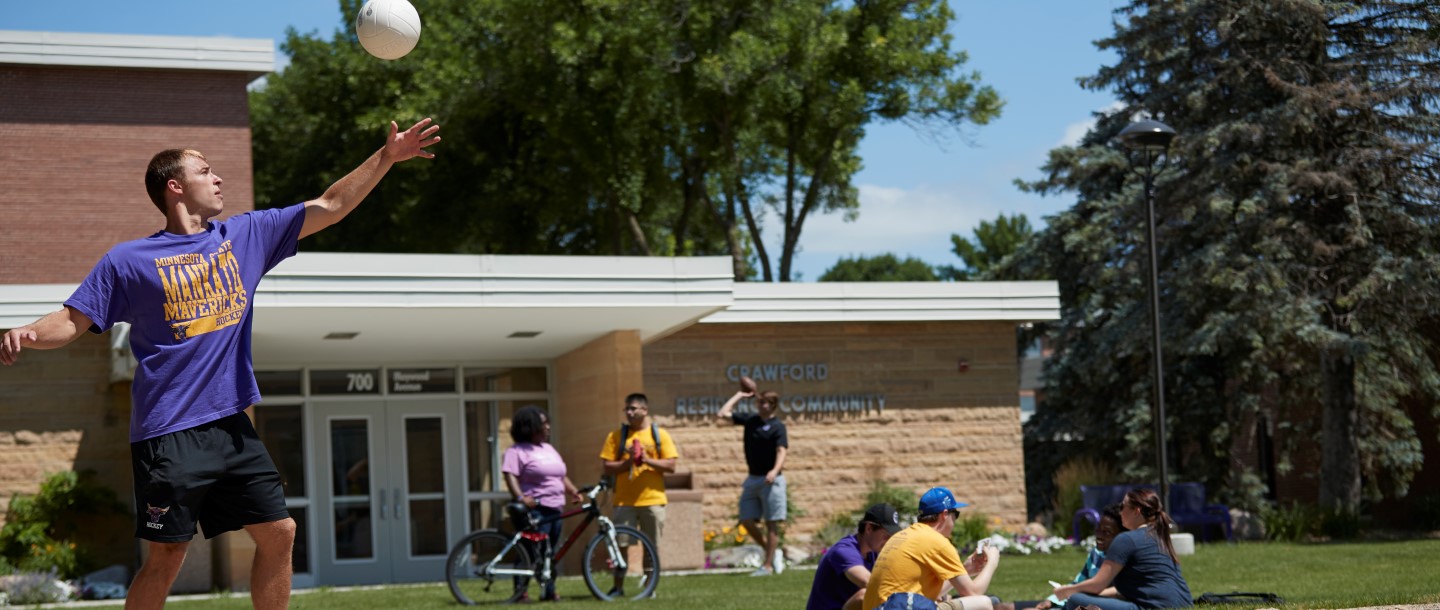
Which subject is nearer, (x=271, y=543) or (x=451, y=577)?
(x=271, y=543)

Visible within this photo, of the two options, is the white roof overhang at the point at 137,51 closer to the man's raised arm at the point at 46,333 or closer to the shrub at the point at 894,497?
the shrub at the point at 894,497

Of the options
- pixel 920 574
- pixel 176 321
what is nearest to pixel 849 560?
pixel 920 574

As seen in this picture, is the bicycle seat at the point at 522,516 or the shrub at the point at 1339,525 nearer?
the bicycle seat at the point at 522,516

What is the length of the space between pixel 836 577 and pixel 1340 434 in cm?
1649

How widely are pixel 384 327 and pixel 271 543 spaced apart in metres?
11.4

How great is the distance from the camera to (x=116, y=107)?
71.3 ft

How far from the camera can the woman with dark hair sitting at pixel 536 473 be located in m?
12.9

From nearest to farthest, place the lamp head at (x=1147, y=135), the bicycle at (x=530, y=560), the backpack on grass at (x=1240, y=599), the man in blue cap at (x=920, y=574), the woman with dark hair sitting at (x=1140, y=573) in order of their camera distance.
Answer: the man in blue cap at (x=920, y=574) < the woman with dark hair sitting at (x=1140, y=573) < the backpack on grass at (x=1240, y=599) < the bicycle at (x=530, y=560) < the lamp head at (x=1147, y=135)

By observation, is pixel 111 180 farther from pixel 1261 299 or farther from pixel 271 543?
pixel 271 543

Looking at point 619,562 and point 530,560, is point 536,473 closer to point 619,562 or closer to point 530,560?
point 530,560

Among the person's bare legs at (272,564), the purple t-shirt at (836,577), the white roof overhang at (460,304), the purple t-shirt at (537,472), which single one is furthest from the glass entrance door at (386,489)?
the person's bare legs at (272,564)

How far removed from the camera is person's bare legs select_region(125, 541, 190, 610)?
489 centimetres

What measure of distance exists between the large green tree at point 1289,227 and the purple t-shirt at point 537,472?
38.8ft

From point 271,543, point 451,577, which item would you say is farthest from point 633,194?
point 271,543
